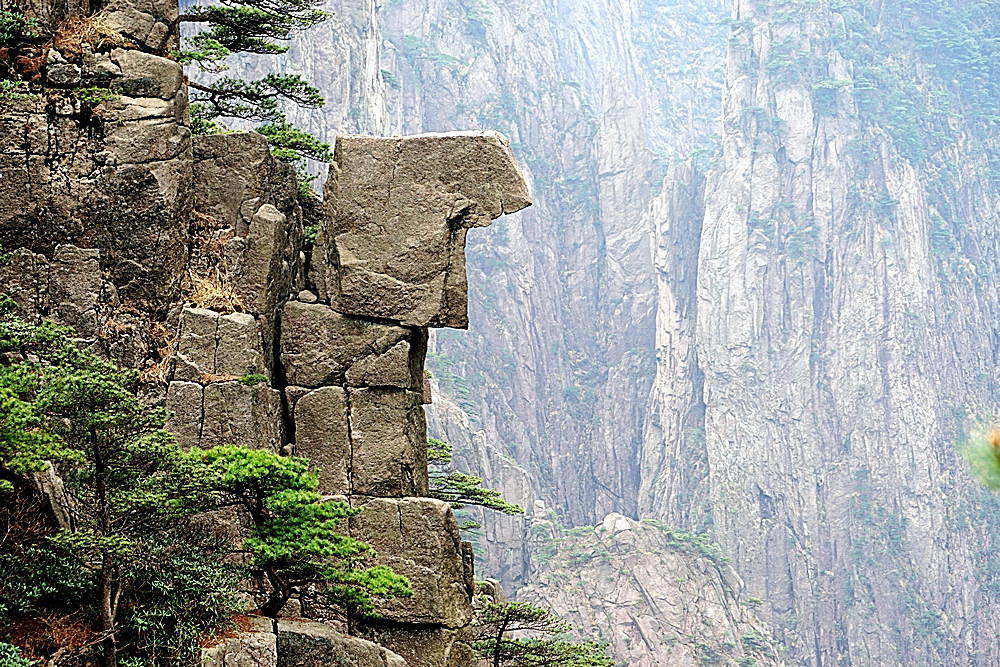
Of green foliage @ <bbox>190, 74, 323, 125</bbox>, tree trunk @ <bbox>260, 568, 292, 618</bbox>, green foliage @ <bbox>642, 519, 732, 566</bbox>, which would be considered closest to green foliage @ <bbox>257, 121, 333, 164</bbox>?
green foliage @ <bbox>190, 74, 323, 125</bbox>

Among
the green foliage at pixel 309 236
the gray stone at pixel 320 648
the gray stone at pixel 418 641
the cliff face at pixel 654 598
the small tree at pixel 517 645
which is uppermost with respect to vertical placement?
the green foliage at pixel 309 236

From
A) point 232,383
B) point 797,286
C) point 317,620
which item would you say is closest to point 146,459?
point 232,383

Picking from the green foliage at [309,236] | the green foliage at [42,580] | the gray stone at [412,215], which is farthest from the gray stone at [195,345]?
the green foliage at [42,580]

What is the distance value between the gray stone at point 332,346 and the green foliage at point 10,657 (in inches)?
149

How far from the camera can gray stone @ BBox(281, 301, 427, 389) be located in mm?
8930

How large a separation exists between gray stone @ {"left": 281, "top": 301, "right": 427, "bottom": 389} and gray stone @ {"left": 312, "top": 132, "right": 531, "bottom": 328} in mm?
140

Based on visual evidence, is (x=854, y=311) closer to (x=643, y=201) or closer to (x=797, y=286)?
(x=797, y=286)

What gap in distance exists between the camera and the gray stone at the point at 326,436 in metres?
8.77

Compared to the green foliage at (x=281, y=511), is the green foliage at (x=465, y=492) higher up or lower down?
lower down

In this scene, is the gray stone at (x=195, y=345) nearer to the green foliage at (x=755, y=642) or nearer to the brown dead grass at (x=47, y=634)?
the brown dead grass at (x=47, y=634)

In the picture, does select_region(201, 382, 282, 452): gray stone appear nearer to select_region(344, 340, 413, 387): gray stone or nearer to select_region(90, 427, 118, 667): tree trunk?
select_region(344, 340, 413, 387): gray stone

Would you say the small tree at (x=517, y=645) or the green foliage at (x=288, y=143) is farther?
the small tree at (x=517, y=645)

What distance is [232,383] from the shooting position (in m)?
8.33

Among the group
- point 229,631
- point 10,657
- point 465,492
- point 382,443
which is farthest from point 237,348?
point 465,492
